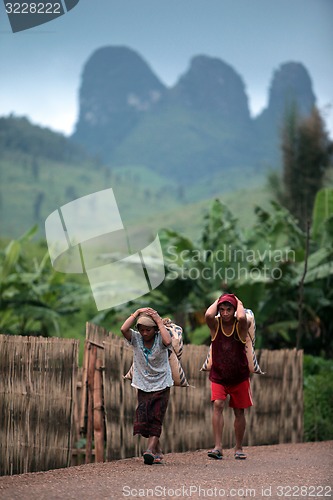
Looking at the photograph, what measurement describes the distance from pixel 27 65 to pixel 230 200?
36.9 m

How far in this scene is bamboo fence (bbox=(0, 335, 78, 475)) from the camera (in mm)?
6430

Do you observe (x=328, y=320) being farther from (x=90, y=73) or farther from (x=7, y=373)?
(x=90, y=73)

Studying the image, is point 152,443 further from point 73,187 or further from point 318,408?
point 73,187

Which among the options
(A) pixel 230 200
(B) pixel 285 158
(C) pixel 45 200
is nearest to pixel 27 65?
(B) pixel 285 158

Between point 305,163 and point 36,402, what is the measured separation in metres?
22.5

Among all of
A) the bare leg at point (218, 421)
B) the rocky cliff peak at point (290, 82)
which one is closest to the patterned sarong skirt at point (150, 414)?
the bare leg at point (218, 421)

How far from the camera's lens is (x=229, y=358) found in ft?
23.0

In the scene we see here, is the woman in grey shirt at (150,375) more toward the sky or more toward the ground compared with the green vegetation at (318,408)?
more toward the sky

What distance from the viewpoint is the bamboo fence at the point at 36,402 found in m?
6.43

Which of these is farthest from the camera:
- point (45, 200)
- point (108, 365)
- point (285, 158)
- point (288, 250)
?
point (45, 200)

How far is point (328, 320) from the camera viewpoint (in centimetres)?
1688

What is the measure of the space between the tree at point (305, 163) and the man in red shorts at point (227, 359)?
19.5 metres

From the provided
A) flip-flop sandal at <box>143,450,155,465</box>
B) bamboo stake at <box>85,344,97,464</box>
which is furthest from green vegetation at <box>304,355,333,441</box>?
flip-flop sandal at <box>143,450,155,465</box>

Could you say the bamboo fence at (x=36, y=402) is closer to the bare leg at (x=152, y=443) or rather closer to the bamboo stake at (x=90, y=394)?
the bare leg at (x=152, y=443)
